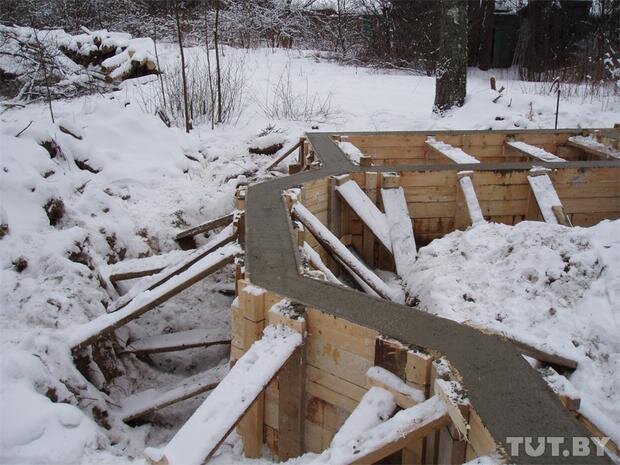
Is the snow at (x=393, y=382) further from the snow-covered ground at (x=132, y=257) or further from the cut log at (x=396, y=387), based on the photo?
the snow-covered ground at (x=132, y=257)

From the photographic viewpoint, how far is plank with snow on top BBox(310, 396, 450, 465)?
2213 mm

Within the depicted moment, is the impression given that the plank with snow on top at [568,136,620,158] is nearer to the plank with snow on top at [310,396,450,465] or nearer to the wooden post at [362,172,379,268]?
the wooden post at [362,172,379,268]

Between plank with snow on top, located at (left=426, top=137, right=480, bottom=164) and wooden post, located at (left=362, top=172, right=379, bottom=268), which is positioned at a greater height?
plank with snow on top, located at (left=426, top=137, right=480, bottom=164)

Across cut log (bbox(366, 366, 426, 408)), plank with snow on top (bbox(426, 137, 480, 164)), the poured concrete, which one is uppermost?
plank with snow on top (bbox(426, 137, 480, 164))

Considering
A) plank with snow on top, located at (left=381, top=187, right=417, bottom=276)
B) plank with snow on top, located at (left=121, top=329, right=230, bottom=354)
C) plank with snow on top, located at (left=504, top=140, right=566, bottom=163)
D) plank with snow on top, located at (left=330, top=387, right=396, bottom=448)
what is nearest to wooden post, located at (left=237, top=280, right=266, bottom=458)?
plank with snow on top, located at (left=330, top=387, right=396, bottom=448)

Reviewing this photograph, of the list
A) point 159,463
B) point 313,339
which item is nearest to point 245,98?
point 313,339

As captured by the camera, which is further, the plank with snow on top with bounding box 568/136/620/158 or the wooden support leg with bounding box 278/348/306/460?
the plank with snow on top with bounding box 568/136/620/158

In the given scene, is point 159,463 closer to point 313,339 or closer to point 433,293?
point 313,339

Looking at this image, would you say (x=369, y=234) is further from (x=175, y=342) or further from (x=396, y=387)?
(x=396, y=387)

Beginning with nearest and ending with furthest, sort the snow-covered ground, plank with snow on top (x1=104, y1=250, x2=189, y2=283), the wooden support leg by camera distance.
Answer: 1. the wooden support leg
2. the snow-covered ground
3. plank with snow on top (x1=104, y1=250, x2=189, y2=283)

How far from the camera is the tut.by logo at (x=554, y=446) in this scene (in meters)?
2.05

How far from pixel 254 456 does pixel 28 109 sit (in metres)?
8.53

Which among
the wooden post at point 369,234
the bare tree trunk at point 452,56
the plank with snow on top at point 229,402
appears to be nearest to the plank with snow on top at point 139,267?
the wooden post at point 369,234

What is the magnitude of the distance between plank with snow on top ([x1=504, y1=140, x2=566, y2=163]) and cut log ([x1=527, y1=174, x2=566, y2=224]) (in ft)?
2.65
